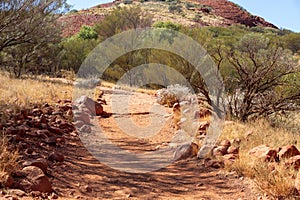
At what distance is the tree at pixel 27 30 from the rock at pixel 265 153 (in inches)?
266

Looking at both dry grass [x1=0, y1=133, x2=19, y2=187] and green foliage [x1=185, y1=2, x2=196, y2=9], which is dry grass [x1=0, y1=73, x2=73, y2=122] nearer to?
dry grass [x1=0, y1=133, x2=19, y2=187]

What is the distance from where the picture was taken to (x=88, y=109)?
923 centimetres

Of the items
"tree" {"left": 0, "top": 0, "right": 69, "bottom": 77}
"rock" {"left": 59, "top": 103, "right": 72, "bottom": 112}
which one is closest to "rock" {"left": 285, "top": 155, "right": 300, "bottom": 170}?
"rock" {"left": 59, "top": 103, "right": 72, "bottom": 112}

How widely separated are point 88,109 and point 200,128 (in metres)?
3.18

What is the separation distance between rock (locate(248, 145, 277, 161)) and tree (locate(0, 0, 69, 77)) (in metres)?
6.76

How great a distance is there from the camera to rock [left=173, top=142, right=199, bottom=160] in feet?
20.1

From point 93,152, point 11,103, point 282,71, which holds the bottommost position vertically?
point 93,152

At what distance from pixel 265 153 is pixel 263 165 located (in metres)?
0.50

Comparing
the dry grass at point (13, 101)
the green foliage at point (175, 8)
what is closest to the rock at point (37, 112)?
the dry grass at point (13, 101)

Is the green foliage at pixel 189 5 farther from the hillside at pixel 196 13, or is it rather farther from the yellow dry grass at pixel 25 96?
the yellow dry grass at pixel 25 96

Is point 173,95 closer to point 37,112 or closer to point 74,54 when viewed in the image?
point 37,112

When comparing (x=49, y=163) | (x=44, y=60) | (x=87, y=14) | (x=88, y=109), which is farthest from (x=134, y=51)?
(x=87, y=14)

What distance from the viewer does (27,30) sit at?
11812mm

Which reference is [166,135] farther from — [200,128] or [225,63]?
[225,63]
